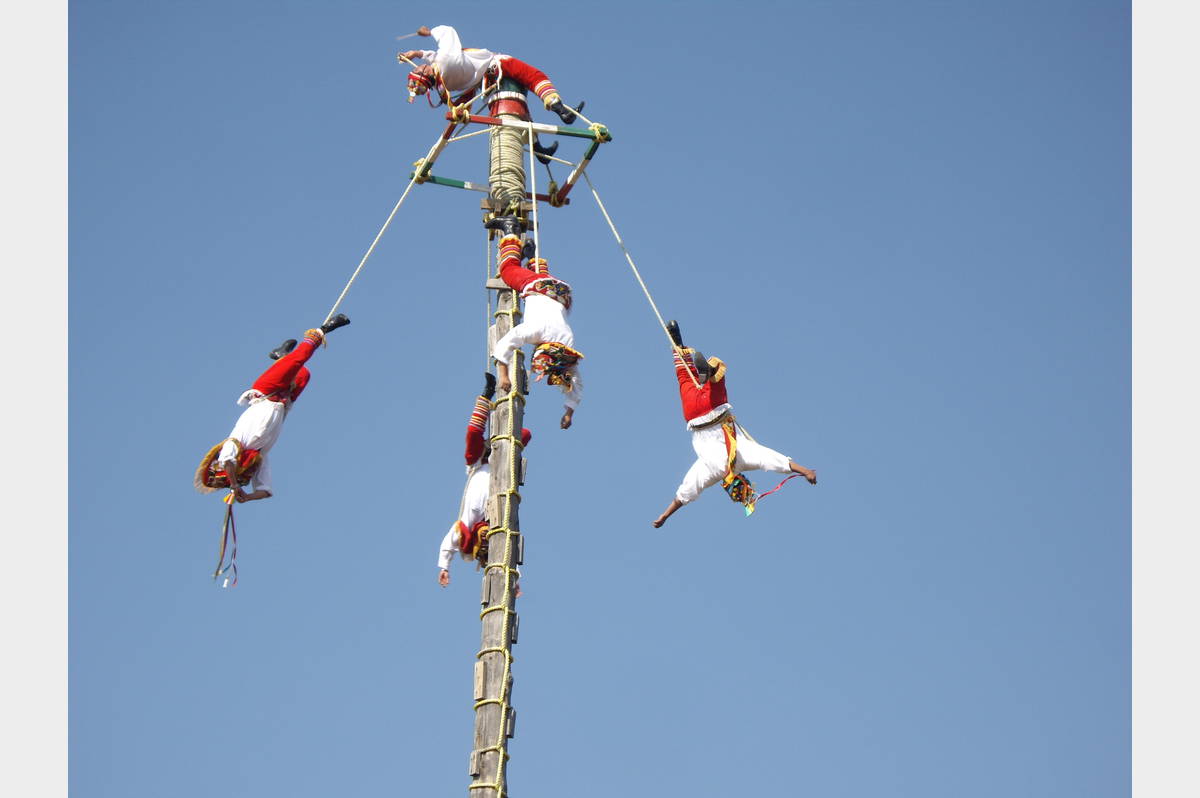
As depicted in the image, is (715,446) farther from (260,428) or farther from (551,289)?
(260,428)

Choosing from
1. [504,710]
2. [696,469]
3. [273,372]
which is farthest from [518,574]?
[273,372]

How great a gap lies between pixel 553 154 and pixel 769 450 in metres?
3.23

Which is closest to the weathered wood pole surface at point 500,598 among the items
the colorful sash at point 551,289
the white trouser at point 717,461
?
the colorful sash at point 551,289

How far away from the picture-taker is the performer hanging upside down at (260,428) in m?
11.8

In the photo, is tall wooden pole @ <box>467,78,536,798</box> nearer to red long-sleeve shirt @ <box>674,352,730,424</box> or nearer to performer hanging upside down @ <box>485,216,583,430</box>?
performer hanging upside down @ <box>485,216,583,430</box>

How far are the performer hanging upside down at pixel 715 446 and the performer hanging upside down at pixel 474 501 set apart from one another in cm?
133

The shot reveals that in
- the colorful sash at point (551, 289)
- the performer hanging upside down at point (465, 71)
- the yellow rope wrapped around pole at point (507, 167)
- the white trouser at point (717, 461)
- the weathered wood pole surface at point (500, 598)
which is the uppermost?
the performer hanging upside down at point (465, 71)

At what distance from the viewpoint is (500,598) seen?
10.6 meters

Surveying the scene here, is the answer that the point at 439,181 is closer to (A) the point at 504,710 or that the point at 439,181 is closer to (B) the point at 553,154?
(B) the point at 553,154

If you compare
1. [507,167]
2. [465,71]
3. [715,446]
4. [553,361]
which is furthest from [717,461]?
[465,71]

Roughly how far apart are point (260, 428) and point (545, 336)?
2345 mm

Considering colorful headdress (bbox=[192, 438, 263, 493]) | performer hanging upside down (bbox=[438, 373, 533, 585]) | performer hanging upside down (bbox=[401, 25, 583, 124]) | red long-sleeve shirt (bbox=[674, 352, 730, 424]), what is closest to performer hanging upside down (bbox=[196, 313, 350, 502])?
colorful headdress (bbox=[192, 438, 263, 493])

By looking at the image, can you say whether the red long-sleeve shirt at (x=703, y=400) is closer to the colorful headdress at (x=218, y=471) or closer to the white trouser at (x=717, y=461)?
the white trouser at (x=717, y=461)

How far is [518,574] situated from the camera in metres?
10.8
